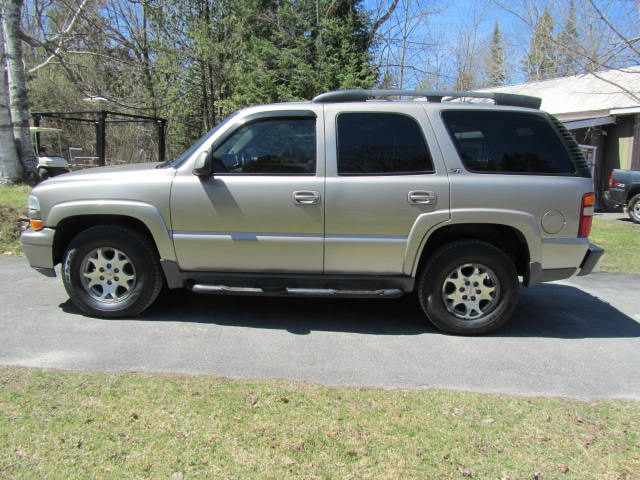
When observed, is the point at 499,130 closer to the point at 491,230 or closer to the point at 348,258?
the point at 491,230

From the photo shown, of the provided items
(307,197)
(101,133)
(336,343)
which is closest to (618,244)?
(336,343)

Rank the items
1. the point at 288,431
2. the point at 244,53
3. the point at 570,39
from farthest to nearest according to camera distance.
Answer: the point at 244,53 → the point at 570,39 → the point at 288,431

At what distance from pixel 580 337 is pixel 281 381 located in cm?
297

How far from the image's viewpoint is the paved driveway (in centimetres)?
416

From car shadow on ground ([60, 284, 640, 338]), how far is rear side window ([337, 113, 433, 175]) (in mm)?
1505

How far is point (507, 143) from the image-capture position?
4.98 m

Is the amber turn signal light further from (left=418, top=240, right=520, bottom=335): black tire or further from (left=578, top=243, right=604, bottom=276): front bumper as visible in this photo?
(left=578, top=243, right=604, bottom=276): front bumper

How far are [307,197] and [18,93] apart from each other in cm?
1055

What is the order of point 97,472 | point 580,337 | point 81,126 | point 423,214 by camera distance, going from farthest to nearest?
1. point 81,126
2. point 580,337
3. point 423,214
4. point 97,472

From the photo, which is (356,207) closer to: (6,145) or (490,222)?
(490,222)

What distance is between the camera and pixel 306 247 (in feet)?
16.2

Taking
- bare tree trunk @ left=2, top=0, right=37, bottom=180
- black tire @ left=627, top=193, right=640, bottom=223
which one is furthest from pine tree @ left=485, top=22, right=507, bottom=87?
bare tree trunk @ left=2, top=0, right=37, bottom=180

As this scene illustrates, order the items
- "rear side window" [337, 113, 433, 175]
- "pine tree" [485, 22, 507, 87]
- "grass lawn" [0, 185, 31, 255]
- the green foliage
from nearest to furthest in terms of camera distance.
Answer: "rear side window" [337, 113, 433, 175] → "grass lawn" [0, 185, 31, 255] → the green foliage → "pine tree" [485, 22, 507, 87]

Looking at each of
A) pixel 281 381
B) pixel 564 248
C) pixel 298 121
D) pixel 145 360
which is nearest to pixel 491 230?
pixel 564 248
